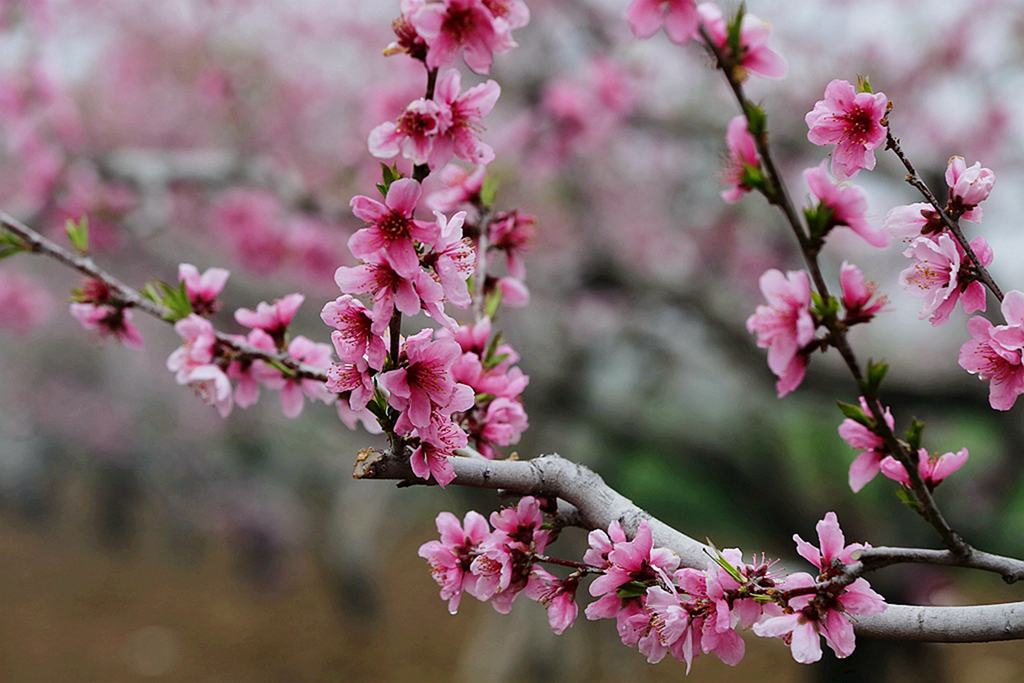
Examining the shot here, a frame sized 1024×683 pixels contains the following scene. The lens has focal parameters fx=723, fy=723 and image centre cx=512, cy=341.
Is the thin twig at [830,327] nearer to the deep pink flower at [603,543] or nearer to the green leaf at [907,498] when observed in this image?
the green leaf at [907,498]

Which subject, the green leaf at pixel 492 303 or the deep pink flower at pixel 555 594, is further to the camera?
the green leaf at pixel 492 303

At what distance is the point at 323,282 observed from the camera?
374 cm

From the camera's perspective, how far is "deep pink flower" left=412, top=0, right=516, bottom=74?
2.51ft

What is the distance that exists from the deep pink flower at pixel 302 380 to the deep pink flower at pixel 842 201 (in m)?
0.79

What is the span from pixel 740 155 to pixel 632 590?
0.51 meters

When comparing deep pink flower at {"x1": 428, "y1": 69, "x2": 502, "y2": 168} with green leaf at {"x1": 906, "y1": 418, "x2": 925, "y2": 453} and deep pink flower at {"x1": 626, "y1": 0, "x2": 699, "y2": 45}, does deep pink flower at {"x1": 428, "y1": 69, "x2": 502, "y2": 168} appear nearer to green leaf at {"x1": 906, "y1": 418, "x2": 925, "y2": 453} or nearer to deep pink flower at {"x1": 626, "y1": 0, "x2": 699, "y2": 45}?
deep pink flower at {"x1": 626, "y1": 0, "x2": 699, "y2": 45}

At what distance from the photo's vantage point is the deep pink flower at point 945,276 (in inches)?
32.1

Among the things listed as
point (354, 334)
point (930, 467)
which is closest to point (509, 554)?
point (354, 334)

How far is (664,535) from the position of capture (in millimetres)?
943

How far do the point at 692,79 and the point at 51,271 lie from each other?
22.2 ft

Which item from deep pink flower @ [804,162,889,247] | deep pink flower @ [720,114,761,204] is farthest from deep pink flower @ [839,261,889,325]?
deep pink flower @ [720,114,761,204]

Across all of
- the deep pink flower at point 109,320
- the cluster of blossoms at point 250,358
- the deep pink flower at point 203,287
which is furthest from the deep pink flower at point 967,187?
the deep pink flower at point 109,320

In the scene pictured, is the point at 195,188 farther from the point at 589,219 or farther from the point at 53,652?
the point at 53,652

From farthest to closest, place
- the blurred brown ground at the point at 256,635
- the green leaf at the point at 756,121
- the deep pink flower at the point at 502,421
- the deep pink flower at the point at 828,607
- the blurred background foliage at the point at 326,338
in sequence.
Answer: the blurred brown ground at the point at 256,635 → the blurred background foliage at the point at 326,338 → the deep pink flower at the point at 502,421 → the deep pink flower at the point at 828,607 → the green leaf at the point at 756,121
